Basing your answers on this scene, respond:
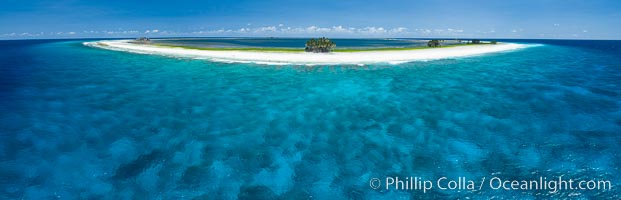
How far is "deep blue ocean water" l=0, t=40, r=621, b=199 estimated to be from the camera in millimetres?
10727

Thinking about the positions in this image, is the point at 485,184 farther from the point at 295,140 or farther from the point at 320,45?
the point at 320,45

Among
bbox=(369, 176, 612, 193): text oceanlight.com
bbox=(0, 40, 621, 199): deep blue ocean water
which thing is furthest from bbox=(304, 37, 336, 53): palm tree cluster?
bbox=(369, 176, 612, 193): text oceanlight.com

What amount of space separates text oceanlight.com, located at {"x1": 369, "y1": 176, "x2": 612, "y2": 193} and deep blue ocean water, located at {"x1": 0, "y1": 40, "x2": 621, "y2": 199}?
0.81 ft

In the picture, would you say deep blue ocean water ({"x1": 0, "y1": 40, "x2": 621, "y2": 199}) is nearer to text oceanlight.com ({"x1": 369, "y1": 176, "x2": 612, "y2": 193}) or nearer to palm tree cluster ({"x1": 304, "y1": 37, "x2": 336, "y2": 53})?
text oceanlight.com ({"x1": 369, "y1": 176, "x2": 612, "y2": 193})

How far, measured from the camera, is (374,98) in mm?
24625

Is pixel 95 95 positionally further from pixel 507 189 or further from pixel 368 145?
pixel 507 189

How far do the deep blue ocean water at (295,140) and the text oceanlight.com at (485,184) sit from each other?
246mm

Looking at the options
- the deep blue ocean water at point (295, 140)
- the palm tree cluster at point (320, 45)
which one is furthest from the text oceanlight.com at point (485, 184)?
the palm tree cluster at point (320, 45)

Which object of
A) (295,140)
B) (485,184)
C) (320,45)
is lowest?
(485,184)

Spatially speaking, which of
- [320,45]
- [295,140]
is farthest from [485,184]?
[320,45]

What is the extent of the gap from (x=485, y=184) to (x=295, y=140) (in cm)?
847

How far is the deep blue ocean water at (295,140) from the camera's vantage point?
10.7m

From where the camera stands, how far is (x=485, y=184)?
10680mm

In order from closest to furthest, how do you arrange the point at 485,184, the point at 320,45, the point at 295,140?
the point at 485,184 < the point at 295,140 < the point at 320,45
